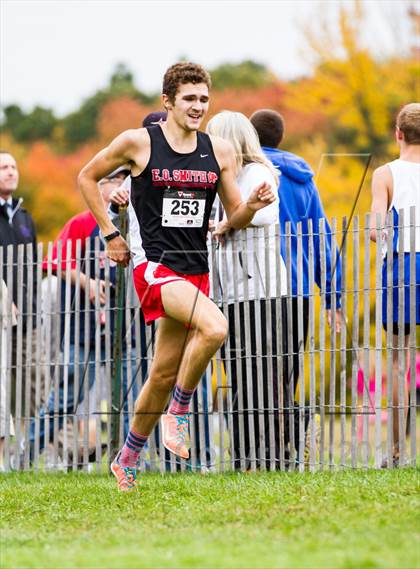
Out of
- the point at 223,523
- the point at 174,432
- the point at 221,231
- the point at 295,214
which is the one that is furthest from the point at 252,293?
the point at 223,523

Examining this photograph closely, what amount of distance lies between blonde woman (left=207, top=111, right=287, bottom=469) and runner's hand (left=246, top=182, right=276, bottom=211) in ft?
3.38

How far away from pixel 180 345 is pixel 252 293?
1362mm

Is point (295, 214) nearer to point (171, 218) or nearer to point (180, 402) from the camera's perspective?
point (171, 218)

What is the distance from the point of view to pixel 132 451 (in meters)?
6.91

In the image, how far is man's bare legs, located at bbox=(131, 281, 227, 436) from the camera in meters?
6.50

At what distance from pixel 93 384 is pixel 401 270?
2.81 m

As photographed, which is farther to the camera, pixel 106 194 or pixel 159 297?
pixel 106 194

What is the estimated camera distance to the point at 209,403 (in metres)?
8.51

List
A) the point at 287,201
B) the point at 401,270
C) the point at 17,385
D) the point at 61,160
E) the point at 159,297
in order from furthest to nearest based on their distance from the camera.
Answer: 1. the point at 61,160
2. the point at 17,385
3. the point at 287,201
4. the point at 401,270
5. the point at 159,297

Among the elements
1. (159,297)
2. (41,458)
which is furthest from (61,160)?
(159,297)

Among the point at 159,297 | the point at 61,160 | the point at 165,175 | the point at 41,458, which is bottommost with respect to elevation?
the point at 41,458

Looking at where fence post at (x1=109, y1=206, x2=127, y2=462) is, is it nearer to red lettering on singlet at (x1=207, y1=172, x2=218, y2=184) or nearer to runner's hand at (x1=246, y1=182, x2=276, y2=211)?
red lettering on singlet at (x1=207, y1=172, x2=218, y2=184)

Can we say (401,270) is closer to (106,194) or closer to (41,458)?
(106,194)

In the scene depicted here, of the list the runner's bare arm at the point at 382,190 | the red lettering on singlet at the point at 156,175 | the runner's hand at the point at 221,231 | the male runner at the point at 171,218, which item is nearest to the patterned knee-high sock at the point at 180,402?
the male runner at the point at 171,218
